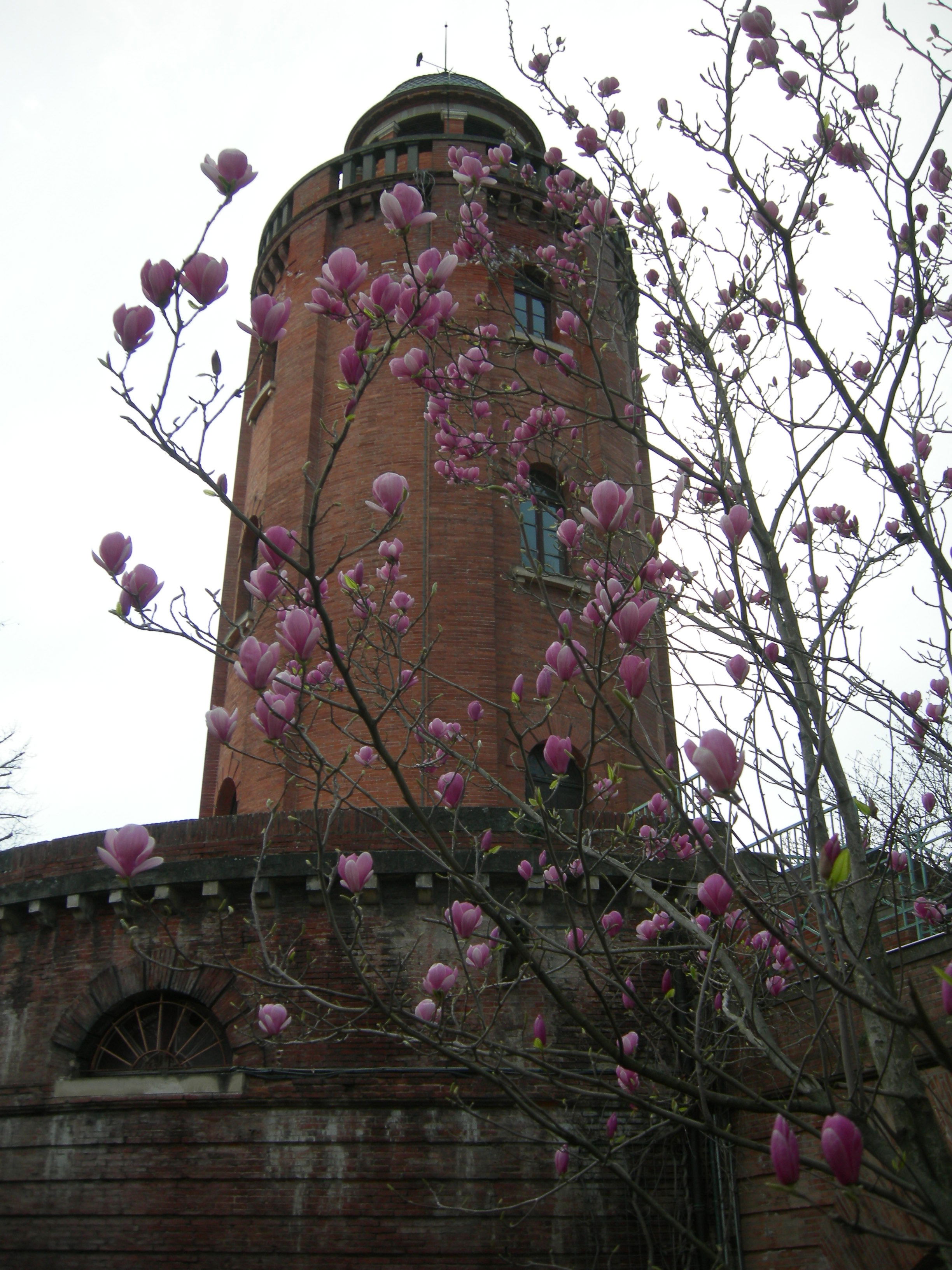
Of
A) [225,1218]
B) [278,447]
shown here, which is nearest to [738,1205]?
[225,1218]

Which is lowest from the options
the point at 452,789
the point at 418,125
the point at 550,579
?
the point at 452,789

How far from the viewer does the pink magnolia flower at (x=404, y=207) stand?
2.88 m

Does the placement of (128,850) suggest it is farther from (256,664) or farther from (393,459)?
(393,459)

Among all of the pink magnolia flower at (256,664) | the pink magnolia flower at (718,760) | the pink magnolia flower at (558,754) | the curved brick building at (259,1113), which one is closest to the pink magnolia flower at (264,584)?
the pink magnolia flower at (256,664)

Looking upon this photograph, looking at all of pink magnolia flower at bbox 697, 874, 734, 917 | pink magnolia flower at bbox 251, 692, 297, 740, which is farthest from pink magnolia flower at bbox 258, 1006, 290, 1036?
pink magnolia flower at bbox 697, 874, 734, 917

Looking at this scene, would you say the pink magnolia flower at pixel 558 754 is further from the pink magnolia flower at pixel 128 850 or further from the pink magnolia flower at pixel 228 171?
the pink magnolia flower at pixel 228 171

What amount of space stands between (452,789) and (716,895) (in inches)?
56.4

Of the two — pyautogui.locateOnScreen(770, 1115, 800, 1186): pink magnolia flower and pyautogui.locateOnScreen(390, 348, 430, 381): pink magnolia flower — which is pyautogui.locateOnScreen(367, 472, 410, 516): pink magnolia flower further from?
pyautogui.locateOnScreen(770, 1115, 800, 1186): pink magnolia flower

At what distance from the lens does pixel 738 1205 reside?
26.2 ft

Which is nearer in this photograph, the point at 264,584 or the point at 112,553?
the point at 112,553

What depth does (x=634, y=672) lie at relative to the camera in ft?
9.42

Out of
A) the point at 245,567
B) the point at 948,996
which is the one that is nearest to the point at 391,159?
the point at 245,567

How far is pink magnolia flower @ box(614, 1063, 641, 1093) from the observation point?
4.26 meters

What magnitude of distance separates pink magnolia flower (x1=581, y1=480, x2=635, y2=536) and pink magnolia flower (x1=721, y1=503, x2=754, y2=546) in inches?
44.8
